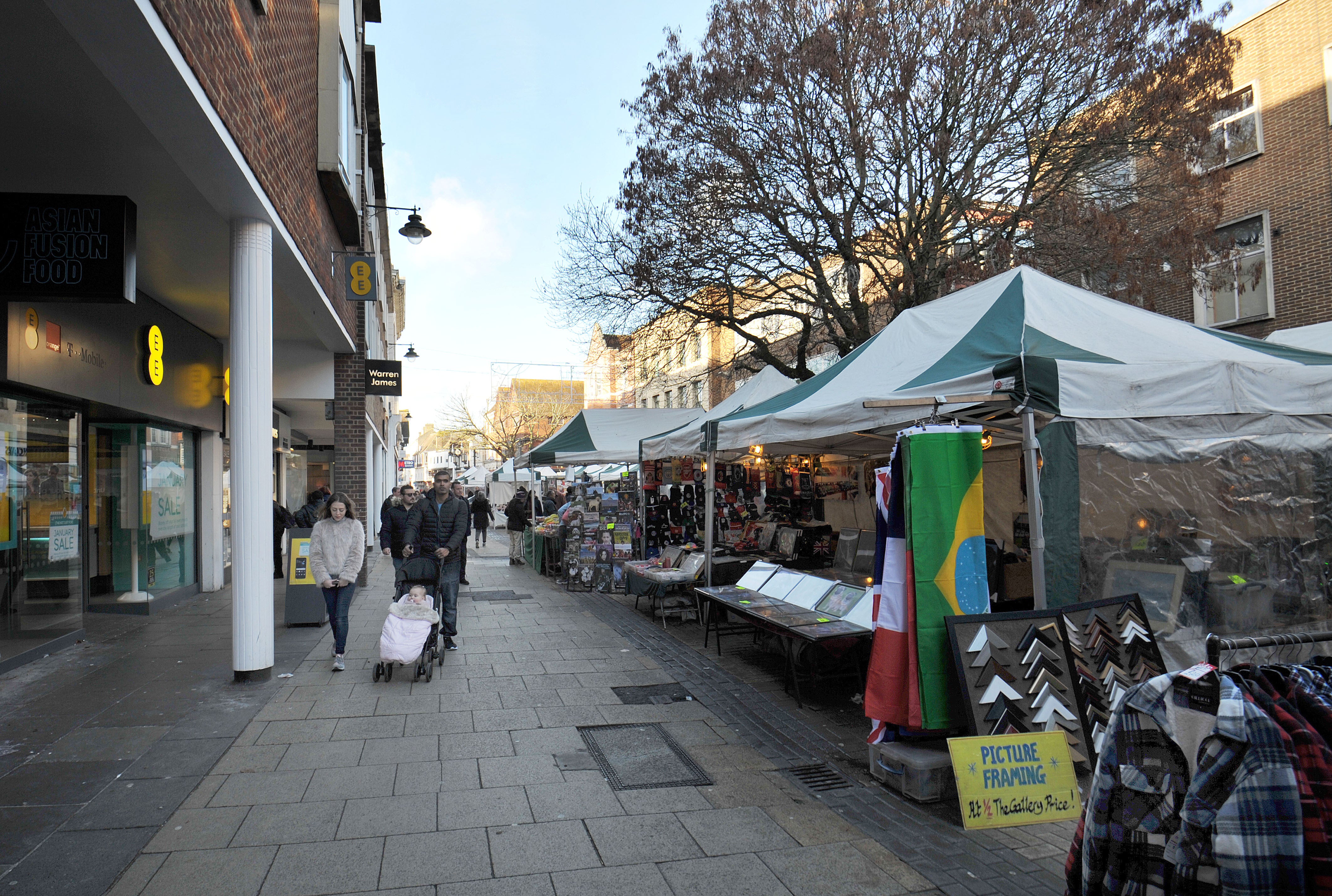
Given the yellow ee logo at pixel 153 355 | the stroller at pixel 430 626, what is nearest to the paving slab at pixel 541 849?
the stroller at pixel 430 626

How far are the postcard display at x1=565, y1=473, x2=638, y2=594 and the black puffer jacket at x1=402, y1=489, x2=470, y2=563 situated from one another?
579cm

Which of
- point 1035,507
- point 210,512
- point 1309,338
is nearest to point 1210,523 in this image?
point 1035,507

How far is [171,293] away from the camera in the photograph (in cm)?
964

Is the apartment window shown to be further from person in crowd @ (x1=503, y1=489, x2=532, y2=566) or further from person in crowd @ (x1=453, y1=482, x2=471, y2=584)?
person in crowd @ (x1=503, y1=489, x2=532, y2=566)

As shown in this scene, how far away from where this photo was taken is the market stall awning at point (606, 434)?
47.1 feet

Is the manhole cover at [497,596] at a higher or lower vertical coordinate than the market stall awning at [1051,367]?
lower

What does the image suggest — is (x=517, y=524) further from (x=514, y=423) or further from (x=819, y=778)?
(x=514, y=423)

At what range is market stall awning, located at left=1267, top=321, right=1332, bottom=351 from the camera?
28.4 ft

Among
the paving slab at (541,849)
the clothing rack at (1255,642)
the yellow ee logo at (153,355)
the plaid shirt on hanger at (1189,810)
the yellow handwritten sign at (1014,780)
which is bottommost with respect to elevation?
the paving slab at (541,849)

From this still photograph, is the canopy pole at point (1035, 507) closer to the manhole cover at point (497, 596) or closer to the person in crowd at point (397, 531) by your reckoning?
the person in crowd at point (397, 531)

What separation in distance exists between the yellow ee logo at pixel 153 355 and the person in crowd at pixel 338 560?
382cm

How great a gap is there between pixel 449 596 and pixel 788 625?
12.4ft

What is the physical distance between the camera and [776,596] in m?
7.88

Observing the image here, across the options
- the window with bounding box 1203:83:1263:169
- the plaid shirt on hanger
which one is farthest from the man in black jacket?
the window with bounding box 1203:83:1263:169
